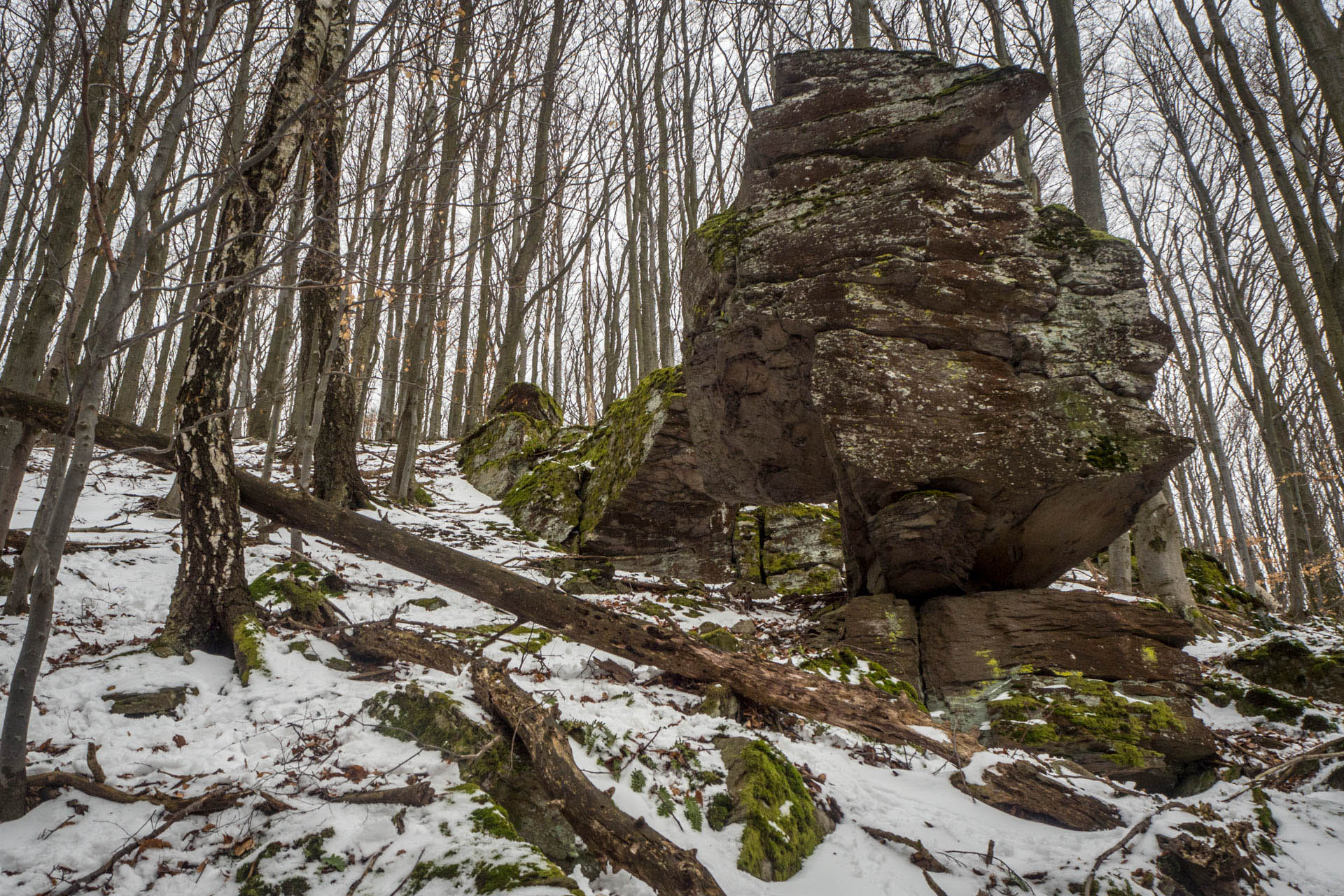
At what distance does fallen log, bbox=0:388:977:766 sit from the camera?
373cm

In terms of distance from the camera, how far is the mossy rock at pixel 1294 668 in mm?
4840

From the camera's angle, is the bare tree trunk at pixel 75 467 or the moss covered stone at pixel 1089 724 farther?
the moss covered stone at pixel 1089 724

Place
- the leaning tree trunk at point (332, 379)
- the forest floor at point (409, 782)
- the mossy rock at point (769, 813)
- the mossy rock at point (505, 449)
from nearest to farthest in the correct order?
the forest floor at point (409, 782), the mossy rock at point (769, 813), the leaning tree trunk at point (332, 379), the mossy rock at point (505, 449)

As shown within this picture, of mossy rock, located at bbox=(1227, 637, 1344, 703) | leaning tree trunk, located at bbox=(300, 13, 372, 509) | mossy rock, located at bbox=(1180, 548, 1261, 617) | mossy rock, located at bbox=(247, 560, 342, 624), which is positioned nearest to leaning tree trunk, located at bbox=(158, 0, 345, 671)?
mossy rock, located at bbox=(247, 560, 342, 624)

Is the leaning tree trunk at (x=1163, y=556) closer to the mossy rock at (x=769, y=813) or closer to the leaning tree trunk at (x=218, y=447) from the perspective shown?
the mossy rock at (x=769, y=813)

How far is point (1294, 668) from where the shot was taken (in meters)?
5.04

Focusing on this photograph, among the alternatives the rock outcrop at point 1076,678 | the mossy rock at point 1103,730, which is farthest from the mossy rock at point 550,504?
the mossy rock at point 1103,730

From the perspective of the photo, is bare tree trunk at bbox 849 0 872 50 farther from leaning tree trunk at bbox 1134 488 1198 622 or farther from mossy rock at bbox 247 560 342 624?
mossy rock at bbox 247 560 342 624

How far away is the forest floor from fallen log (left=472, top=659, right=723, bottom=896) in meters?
0.17

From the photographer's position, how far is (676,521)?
8055mm

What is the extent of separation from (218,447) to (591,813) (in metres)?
3.18

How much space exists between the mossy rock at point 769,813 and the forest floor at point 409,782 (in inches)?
2.5

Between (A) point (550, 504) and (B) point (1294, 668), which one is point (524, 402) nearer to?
(A) point (550, 504)

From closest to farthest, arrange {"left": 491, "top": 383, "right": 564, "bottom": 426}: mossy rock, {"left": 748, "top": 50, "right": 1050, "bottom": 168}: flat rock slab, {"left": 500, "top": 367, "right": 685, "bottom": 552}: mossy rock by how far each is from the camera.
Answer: {"left": 748, "top": 50, "right": 1050, "bottom": 168}: flat rock slab < {"left": 500, "top": 367, "right": 685, "bottom": 552}: mossy rock < {"left": 491, "top": 383, "right": 564, "bottom": 426}: mossy rock
